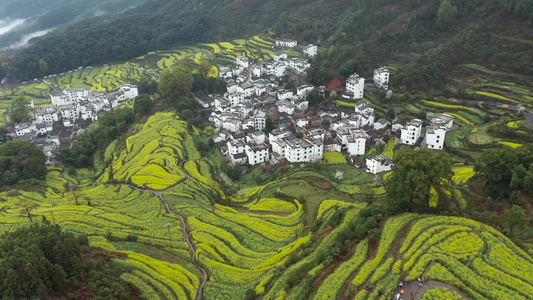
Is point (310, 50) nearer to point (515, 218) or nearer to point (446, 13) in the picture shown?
point (446, 13)

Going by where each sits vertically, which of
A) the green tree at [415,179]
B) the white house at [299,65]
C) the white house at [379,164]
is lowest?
the white house at [379,164]

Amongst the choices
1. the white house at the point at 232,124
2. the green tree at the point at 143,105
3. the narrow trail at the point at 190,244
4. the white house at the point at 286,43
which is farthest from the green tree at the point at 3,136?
the white house at the point at 286,43

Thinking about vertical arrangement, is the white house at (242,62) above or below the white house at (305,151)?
above

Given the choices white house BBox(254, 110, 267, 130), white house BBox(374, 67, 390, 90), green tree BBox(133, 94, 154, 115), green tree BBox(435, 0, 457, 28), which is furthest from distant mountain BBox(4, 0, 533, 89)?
green tree BBox(133, 94, 154, 115)

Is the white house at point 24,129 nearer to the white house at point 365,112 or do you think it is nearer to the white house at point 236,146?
the white house at point 236,146

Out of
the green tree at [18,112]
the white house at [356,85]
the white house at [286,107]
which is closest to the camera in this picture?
the white house at [286,107]

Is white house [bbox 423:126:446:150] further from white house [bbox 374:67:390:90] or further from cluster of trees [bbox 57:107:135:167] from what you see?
cluster of trees [bbox 57:107:135:167]
